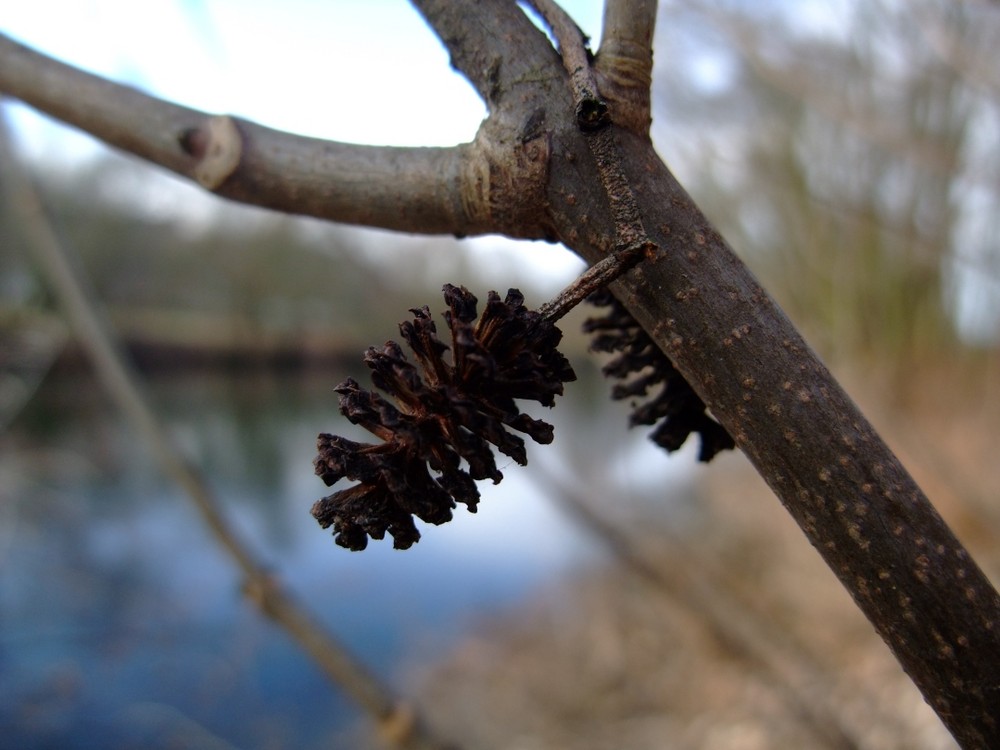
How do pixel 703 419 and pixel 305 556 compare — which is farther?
pixel 305 556

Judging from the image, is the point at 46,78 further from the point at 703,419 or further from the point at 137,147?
the point at 703,419

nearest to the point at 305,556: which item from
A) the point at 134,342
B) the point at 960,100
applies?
the point at 960,100

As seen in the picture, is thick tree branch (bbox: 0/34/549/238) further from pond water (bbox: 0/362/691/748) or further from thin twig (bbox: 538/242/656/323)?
pond water (bbox: 0/362/691/748)

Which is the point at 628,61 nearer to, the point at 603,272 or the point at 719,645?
the point at 603,272

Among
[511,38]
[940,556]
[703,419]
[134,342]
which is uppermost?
[134,342]

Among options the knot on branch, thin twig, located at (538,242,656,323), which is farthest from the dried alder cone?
the knot on branch

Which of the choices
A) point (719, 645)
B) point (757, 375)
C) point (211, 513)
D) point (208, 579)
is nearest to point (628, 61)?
point (757, 375)

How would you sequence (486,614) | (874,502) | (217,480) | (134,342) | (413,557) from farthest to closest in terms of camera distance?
(134,342), (217,480), (413,557), (486,614), (874,502)
